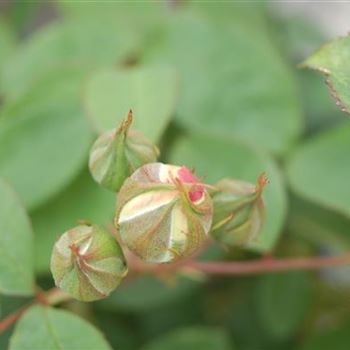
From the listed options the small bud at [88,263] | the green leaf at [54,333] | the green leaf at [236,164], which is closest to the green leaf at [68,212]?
the green leaf at [236,164]

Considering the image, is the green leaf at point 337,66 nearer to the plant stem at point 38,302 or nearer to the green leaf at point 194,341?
the plant stem at point 38,302

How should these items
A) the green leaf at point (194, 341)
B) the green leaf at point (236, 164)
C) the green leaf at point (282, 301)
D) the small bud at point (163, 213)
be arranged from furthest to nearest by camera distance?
the green leaf at point (282, 301), the green leaf at point (194, 341), the green leaf at point (236, 164), the small bud at point (163, 213)

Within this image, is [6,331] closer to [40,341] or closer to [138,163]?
[40,341]

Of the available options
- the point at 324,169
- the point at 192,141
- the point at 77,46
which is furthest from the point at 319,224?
the point at 77,46

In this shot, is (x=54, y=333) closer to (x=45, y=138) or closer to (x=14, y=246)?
(x=14, y=246)

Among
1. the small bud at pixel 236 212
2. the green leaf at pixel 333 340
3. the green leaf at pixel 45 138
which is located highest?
the small bud at pixel 236 212

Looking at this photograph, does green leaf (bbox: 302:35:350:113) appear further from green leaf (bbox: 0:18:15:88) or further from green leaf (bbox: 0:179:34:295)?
green leaf (bbox: 0:18:15:88)
